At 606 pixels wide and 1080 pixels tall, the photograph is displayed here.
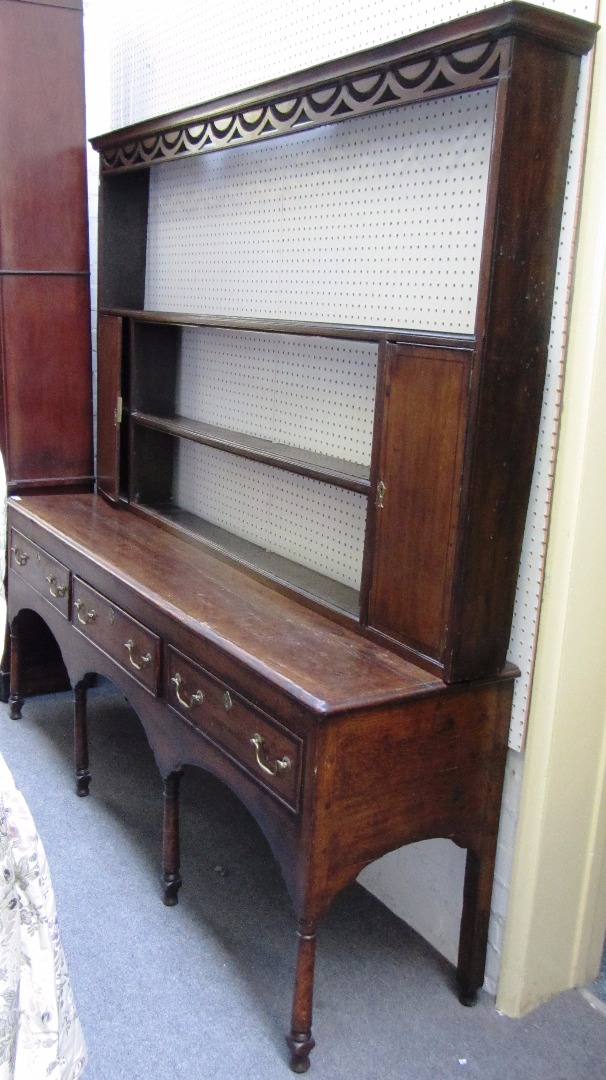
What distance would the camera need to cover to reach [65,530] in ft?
9.18

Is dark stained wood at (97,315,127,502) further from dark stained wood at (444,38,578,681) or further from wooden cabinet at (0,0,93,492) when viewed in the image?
dark stained wood at (444,38,578,681)

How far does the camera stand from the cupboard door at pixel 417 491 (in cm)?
175

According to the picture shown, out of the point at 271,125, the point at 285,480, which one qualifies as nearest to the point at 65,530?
the point at 285,480

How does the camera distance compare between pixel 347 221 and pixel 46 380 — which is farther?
pixel 46 380

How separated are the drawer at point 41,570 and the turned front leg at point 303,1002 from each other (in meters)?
1.28

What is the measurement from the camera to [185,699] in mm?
2146

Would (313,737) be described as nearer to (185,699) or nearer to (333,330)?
(185,699)

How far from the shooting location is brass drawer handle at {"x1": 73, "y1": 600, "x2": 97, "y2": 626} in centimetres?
258

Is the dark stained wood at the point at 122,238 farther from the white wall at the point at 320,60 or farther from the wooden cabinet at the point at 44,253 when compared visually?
the white wall at the point at 320,60

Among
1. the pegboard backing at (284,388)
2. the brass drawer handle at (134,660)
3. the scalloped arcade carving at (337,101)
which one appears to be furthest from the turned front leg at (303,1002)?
the scalloped arcade carving at (337,101)

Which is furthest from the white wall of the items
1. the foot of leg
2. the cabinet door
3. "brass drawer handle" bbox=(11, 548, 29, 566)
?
the foot of leg

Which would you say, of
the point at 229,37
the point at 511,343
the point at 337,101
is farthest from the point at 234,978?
the point at 229,37

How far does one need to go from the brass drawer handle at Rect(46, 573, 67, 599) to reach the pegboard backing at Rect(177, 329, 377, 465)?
→ 664mm

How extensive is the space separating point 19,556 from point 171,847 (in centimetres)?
117
